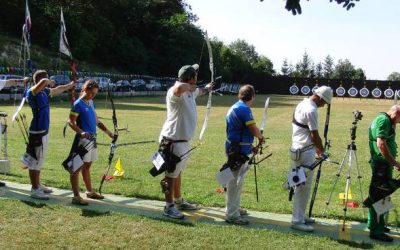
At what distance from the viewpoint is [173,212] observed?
649 cm

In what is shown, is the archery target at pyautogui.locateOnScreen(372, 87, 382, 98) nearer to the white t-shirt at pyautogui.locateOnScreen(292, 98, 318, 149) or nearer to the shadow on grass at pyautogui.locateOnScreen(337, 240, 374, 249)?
the white t-shirt at pyautogui.locateOnScreen(292, 98, 318, 149)

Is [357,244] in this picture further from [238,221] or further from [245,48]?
[245,48]

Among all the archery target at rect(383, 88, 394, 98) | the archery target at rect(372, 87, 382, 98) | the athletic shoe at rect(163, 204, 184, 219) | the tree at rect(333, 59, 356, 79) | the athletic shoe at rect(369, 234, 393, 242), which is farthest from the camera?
the tree at rect(333, 59, 356, 79)

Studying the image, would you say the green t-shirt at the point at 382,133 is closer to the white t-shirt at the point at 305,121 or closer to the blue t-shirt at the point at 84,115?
the white t-shirt at the point at 305,121

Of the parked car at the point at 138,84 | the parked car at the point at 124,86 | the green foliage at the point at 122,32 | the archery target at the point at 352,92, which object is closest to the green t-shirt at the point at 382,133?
the parked car at the point at 124,86

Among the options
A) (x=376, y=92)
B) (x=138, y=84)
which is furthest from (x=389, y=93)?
(x=138, y=84)

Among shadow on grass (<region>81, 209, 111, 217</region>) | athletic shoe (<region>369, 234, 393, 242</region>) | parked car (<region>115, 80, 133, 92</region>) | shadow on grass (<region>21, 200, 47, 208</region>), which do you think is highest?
parked car (<region>115, 80, 133, 92</region>)

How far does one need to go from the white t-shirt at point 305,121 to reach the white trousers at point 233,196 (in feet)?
2.65

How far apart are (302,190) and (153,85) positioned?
163ft

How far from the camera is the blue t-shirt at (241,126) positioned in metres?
6.11

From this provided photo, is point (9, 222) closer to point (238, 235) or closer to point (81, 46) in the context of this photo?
point (238, 235)

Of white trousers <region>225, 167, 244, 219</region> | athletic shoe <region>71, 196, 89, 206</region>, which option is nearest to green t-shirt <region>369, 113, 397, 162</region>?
white trousers <region>225, 167, 244, 219</region>

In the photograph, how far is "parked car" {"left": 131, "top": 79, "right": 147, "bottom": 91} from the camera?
51531 millimetres

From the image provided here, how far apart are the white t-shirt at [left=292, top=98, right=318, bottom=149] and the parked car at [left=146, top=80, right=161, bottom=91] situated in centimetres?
4800
